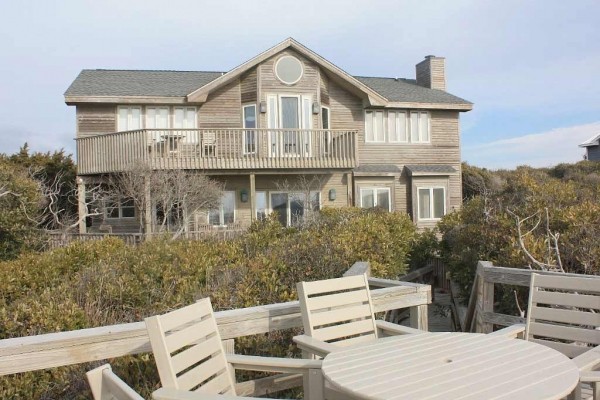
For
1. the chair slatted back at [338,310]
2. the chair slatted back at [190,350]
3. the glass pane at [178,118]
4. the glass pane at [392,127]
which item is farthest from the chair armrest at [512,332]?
the glass pane at [392,127]

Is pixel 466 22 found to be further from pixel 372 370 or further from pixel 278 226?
pixel 372 370

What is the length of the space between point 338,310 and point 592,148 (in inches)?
1831

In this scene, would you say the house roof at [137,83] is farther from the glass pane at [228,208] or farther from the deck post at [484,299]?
the deck post at [484,299]

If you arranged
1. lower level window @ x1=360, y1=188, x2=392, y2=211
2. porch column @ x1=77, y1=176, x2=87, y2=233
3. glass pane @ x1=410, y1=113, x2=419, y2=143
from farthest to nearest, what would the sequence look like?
glass pane @ x1=410, y1=113, x2=419, y2=143 → lower level window @ x1=360, y1=188, x2=392, y2=211 → porch column @ x1=77, y1=176, x2=87, y2=233

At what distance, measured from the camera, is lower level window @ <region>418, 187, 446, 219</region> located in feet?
69.6

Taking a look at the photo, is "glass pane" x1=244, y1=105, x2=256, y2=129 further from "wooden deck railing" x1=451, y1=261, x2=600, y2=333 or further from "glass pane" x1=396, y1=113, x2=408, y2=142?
"wooden deck railing" x1=451, y1=261, x2=600, y2=333

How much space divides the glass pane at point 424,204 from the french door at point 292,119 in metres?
5.29

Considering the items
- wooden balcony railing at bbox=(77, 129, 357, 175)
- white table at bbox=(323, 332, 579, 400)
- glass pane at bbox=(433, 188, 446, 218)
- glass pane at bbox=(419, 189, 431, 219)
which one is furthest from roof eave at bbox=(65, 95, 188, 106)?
white table at bbox=(323, 332, 579, 400)

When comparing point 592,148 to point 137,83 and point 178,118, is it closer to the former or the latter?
point 178,118

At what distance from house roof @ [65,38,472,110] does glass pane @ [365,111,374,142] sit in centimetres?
85

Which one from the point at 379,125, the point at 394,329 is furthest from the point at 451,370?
the point at 379,125

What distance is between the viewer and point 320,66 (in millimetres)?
20031

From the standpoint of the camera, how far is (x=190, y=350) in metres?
2.86

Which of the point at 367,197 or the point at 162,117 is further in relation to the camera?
the point at 367,197
